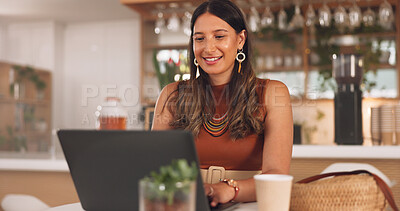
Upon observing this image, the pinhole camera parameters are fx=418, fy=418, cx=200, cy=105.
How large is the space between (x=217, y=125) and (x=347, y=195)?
1.98ft

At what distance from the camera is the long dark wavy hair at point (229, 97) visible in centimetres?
127

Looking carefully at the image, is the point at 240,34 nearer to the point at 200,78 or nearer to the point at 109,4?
the point at 200,78

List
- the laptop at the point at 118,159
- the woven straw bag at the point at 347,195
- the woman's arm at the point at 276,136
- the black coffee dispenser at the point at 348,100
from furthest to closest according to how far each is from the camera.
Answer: the black coffee dispenser at the point at 348,100, the woman's arm at the point at 276,136, the woven straw bag at the point at 347,195, the laptop at the point at 118,159

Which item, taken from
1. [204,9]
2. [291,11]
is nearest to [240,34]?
[204,9]

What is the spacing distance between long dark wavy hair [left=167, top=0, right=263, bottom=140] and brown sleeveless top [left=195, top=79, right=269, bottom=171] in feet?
0.07

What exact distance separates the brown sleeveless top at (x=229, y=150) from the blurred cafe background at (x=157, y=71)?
39cm

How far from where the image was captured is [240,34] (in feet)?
4.59

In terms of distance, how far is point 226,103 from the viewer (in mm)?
1356

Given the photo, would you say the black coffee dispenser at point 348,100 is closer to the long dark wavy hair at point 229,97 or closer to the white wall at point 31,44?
the long dark wavy hair at point 229,97

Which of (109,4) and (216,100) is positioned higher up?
(109,4)

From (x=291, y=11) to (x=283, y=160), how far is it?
3.11 metres

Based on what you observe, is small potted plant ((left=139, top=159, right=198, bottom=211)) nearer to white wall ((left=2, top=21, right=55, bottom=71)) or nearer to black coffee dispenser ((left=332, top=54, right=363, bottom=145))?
black coffee dispenser ((left=332, top=54, right=363, bottom=145))

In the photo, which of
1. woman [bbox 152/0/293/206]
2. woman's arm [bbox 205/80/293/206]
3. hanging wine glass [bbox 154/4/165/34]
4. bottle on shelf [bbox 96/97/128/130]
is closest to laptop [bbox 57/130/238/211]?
woman's arm [bbox 205/80/293/206]

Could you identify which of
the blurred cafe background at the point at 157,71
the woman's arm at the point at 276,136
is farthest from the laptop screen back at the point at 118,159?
the blurred cafe background at the point at 157,71
